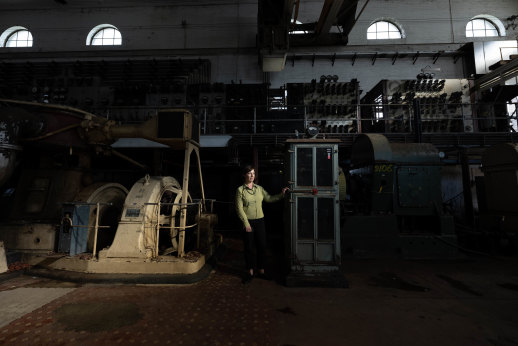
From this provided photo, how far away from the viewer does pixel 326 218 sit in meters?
4.38

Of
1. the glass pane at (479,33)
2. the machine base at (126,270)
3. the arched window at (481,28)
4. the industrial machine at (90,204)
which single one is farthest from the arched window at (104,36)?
the glass pane at (479,33)

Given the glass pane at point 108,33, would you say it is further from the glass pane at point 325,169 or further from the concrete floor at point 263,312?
the glass pane at point 325,169

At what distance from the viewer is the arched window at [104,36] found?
43.3 ft

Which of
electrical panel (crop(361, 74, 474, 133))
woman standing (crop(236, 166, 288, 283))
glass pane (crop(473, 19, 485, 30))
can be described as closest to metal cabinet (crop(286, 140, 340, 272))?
woman standing (crop(236, 166, 288, 283))

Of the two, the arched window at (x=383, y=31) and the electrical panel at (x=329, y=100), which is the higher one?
the arched window at (x=383, y=31)

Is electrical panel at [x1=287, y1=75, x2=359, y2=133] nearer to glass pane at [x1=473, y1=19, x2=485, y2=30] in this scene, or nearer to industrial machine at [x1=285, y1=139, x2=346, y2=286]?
industrial machine at [x1=285, y1=139, x2=346, y2=286]

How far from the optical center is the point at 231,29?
12867 millimetres

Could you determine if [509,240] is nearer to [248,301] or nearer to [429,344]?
[429,344]

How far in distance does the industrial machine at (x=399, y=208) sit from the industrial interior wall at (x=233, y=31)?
707 cm

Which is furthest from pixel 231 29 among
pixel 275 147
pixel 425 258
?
pixel 425 258

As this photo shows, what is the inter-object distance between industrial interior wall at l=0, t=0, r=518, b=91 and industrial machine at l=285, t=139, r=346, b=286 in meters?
9.09

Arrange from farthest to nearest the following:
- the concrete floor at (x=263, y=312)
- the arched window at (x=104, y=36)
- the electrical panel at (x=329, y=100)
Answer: the arched window at (x=104, y=36) < the electrical panel at (x=329, y=100) < the concrete floor at (x=263, y=312)

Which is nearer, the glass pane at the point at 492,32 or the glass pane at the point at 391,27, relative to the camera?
the glass pane at the point at 492,32

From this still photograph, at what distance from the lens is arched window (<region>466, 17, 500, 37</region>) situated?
1252cm
